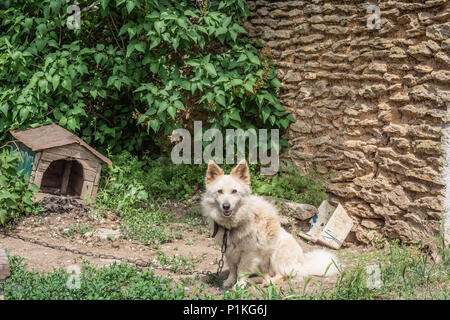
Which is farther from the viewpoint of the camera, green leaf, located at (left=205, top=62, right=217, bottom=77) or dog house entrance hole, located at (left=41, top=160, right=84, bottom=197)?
dog house entrance hole, located at (left=41, top=160, right=84, bottom=197)

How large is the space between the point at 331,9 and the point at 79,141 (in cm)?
396

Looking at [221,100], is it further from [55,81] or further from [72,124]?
[55,81]

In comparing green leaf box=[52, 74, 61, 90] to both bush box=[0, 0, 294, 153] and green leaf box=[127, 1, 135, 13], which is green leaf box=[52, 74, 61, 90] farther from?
green leaf box=[127, 1, 135, 13]

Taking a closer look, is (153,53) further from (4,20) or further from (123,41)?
(4,20)

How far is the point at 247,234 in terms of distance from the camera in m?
3.92

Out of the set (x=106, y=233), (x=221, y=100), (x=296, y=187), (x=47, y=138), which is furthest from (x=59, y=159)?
(x=296, y=187)

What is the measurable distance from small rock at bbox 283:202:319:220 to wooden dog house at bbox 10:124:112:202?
104 inches

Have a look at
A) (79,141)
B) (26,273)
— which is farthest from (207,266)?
(79,141)

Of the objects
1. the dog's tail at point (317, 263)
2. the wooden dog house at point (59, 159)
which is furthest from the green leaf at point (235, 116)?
the dog's tail at point (317, 263)

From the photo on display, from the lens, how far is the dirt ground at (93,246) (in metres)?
4.34

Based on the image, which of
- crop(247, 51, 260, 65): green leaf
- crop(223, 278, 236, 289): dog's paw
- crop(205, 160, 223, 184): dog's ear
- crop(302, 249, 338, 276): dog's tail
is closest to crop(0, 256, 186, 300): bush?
crop(223, 278, 236, 289): dog's paw

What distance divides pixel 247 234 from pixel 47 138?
3.44 meters

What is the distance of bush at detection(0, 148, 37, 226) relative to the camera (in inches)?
203

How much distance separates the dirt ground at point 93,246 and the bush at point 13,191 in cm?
14
